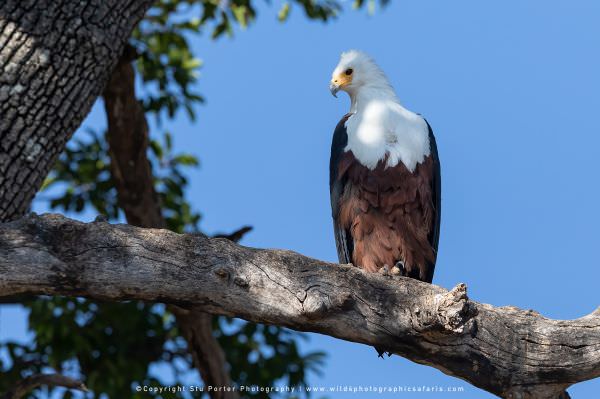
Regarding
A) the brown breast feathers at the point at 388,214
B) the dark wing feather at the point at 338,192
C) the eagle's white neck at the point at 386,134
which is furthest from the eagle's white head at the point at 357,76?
the brown breast feathers at the point at 388,214

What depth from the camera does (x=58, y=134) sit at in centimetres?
452

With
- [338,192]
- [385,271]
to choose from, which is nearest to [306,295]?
[385,271]

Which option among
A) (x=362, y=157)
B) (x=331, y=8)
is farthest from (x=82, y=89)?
(x=331, y=8)

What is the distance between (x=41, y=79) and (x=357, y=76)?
2.02m

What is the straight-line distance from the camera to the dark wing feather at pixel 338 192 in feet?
16.5

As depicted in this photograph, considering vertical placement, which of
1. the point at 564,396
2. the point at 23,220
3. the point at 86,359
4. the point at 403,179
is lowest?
the point at 564,396

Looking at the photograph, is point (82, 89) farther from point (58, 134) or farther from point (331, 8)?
point (331, 8)

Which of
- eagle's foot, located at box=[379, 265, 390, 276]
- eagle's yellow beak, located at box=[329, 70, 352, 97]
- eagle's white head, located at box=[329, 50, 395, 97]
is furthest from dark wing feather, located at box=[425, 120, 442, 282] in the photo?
eagle's yellow beak, located at box=[329, 70, 352, 97]

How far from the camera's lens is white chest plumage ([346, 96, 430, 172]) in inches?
192

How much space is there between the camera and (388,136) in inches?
194

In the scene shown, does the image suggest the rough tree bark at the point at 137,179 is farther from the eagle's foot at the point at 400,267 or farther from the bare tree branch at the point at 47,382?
the eagle's foot at the point at 400,267

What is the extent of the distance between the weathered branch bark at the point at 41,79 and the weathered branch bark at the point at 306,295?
107cm

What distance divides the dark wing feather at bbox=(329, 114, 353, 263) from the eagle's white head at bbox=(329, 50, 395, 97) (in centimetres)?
51

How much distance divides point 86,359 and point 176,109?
1.81 m
